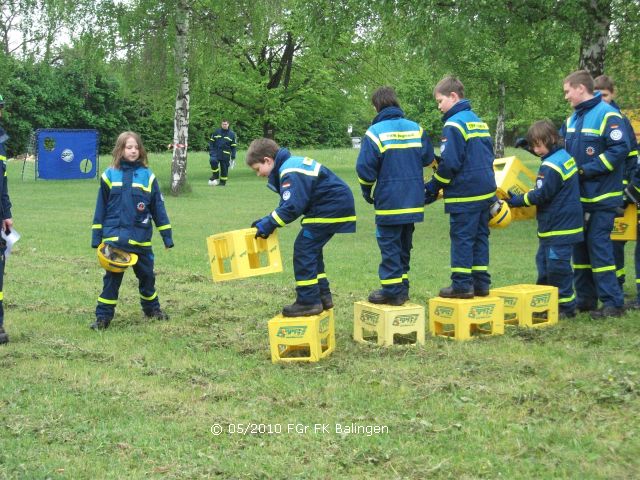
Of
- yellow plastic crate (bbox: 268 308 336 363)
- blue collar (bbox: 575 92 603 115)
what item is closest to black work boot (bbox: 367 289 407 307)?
yellow plastic crate (bbox: 268 308 336 363)


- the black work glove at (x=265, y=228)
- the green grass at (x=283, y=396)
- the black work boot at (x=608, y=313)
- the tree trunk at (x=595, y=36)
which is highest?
the tree trunk at (x=595, y=36)

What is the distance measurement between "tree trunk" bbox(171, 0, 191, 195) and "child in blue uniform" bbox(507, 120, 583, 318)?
15.9m

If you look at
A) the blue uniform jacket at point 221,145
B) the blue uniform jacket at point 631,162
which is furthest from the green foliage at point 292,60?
the blue uniform jacket at point 631,162

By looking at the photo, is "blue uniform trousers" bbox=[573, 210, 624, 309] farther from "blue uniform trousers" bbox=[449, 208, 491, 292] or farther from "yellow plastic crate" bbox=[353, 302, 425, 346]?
"yellow plastic crate" bbox=[353, 302, 425, 346]

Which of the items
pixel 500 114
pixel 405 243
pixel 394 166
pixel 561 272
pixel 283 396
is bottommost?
pixel 283 396

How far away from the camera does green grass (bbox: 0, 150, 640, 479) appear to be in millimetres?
4816

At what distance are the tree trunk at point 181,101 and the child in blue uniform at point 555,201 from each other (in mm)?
15923

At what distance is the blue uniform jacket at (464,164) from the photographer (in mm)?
7734

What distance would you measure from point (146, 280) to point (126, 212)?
0.79 m

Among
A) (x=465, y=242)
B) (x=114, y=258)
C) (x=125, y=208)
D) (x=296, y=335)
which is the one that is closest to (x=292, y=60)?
(x=125, y=208)

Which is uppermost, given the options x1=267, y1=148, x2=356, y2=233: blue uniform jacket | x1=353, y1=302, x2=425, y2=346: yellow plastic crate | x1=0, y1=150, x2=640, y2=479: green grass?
x1=267, y1=148, x2=356, y2=233: blue uniform jacket

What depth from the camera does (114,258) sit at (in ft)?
27.5

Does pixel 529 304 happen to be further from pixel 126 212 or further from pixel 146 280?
pixel 126 212

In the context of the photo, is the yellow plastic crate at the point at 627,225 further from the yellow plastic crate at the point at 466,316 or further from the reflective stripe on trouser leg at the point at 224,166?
the reflective stripe on trouser leg at the point at 224,166
